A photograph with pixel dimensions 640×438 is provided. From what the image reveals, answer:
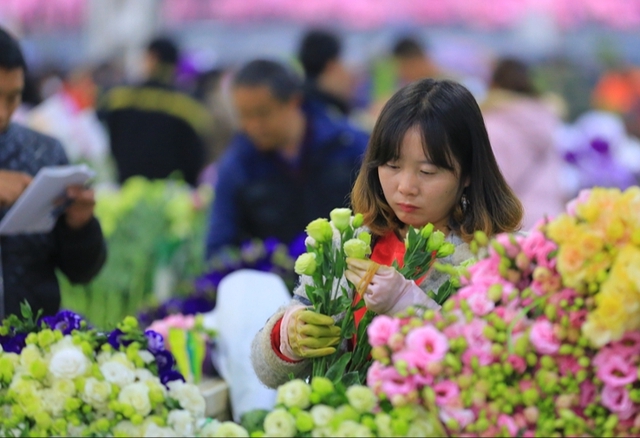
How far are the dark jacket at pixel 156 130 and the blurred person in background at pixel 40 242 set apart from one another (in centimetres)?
343

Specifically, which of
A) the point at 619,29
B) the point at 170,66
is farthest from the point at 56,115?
the point at 619,29

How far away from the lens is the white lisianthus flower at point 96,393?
166 cm

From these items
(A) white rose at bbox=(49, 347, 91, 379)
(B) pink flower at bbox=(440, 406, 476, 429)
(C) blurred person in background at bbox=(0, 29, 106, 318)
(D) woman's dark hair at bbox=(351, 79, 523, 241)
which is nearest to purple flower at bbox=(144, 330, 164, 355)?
(A) white rose at bbox=(49, 347, 91, 379)

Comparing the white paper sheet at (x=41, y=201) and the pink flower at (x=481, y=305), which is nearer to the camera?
the pink flower at (x=481, y=305)

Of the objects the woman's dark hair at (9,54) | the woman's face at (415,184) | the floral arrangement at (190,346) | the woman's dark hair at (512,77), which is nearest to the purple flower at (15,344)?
Answer: the woman's face at (415,184)

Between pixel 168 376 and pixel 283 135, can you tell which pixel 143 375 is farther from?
pixel 283 135

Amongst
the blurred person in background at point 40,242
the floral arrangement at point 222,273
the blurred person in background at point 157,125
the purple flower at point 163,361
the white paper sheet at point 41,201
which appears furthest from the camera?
the blurred person in background at point 157,125

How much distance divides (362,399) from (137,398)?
1.20ft

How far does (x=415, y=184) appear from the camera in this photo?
1839 mm

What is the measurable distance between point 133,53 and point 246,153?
284 inches

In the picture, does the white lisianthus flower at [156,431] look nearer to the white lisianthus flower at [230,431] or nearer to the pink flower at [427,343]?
the white lisianthus flower at [230,431]

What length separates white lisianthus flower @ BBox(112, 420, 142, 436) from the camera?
1.64 metres

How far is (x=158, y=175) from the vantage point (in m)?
6.47

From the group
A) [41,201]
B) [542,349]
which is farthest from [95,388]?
[41,201]
